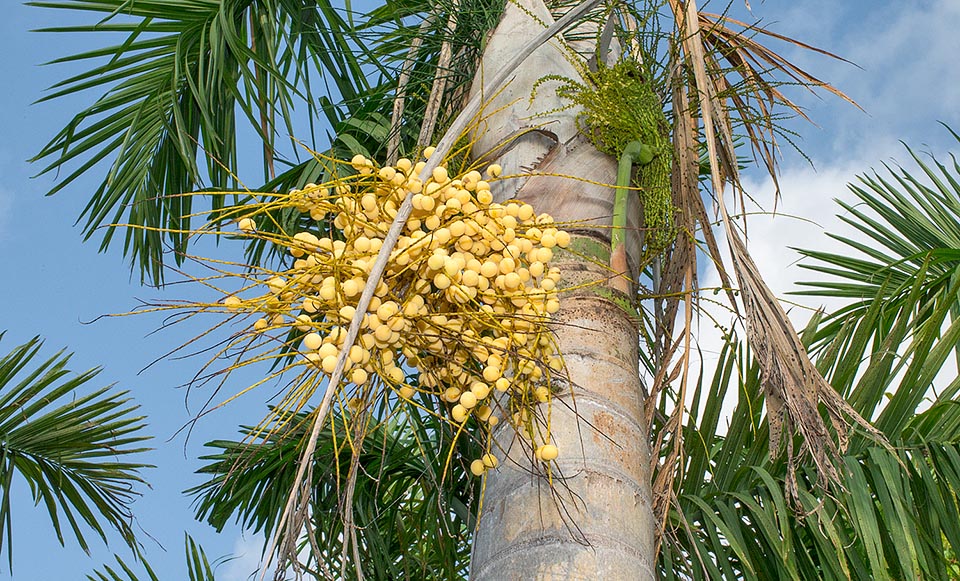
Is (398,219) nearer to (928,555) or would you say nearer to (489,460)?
(489,460)

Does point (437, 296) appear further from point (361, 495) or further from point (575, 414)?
point (361, 495)

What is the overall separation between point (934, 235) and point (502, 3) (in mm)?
2332

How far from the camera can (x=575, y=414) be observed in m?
1.54

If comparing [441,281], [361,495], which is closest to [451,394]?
[441,281]

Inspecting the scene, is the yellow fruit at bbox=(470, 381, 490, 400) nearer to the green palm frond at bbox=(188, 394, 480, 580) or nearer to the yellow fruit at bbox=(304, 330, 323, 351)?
the yellow fruit at bbox=(304, 330, 323, 351)

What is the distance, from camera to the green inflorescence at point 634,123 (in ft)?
6.44

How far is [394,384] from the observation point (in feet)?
5.10

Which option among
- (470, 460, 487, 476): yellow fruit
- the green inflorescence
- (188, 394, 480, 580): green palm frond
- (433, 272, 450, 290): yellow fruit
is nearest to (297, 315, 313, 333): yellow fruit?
(433, 272, 450, 290): yellow fruit

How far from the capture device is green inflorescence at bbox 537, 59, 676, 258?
1.96 meters

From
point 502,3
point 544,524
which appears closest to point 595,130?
point 502,3

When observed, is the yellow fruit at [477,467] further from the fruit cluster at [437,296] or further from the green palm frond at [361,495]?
the green palm frond at [361,495]

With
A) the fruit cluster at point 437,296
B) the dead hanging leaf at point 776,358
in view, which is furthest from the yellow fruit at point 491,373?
the dead hanging leaf at point 776,358

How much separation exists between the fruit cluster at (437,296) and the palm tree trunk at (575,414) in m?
0.05

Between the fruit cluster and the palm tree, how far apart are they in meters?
0.08
